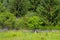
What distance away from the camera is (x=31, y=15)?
48.5 m

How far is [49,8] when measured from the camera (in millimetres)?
50156

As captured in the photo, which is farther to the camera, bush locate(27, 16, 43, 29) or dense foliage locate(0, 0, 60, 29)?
dense foliage locate(0, 0, 60, 29)

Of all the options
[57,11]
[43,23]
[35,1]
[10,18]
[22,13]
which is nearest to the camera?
[10,18]

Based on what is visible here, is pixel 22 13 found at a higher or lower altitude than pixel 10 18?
lower

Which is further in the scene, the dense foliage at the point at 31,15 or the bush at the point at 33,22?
the dense foliage at the point at 31,15

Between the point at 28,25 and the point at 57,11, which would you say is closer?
the point at 28,25

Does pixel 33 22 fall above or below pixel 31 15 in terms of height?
above

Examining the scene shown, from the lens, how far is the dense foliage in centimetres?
4150

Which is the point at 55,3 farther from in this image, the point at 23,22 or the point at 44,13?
the point at 23,22

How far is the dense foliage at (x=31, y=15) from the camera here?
136 feet

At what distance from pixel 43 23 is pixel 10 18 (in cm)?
948

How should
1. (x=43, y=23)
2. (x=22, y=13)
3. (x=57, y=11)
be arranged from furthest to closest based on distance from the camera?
(x=22, y=13), (x=57, y=11), (x=43, y=23)

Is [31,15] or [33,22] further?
[31,15]

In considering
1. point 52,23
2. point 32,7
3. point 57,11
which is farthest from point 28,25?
point 32,7
